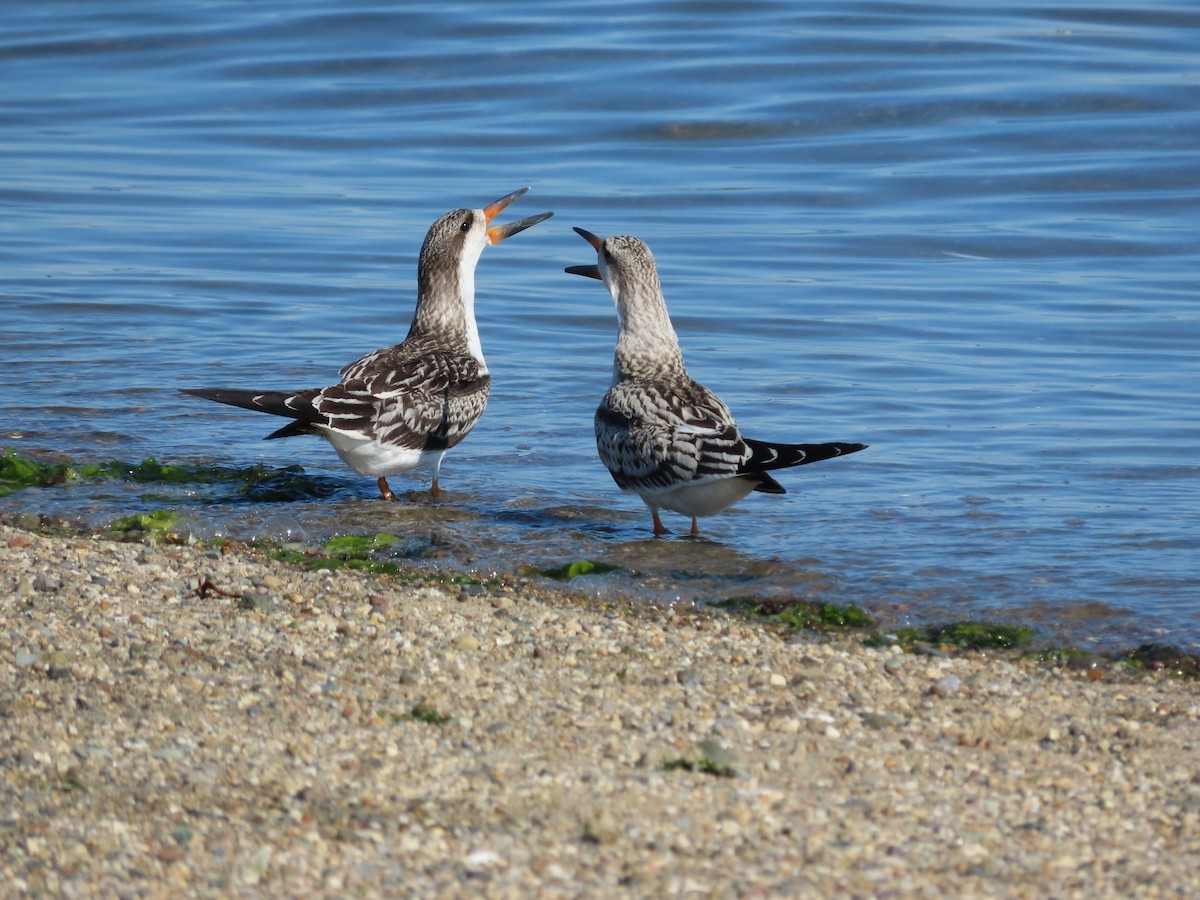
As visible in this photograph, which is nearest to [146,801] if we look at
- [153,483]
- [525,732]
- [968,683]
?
[525,732]

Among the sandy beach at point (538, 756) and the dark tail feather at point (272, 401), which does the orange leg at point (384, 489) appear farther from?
the sandy beach at point (538, 756)

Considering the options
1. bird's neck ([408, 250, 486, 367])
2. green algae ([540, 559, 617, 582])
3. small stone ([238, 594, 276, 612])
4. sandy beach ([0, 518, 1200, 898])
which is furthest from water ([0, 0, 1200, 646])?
small stone ([238, 594, 276, 612])

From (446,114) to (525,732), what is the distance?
16.5 m

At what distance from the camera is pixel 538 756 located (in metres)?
4.82

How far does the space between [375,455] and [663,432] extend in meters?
1.51

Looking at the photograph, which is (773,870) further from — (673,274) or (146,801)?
(673,274)

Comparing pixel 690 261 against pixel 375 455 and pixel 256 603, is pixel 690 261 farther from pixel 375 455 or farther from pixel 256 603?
pixel 256 603

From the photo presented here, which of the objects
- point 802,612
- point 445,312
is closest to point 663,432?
point 802,612

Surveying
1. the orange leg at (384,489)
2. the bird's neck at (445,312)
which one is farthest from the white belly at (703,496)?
the bird's neck at (445,312)

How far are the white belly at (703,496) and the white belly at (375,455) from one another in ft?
4.04

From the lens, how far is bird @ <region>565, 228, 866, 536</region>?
766cm

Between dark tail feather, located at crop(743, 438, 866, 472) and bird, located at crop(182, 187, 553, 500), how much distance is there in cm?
187

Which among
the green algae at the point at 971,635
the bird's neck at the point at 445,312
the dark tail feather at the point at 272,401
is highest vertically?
the bird's neck at the point at 445,312

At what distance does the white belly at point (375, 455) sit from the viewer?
8.44 m
